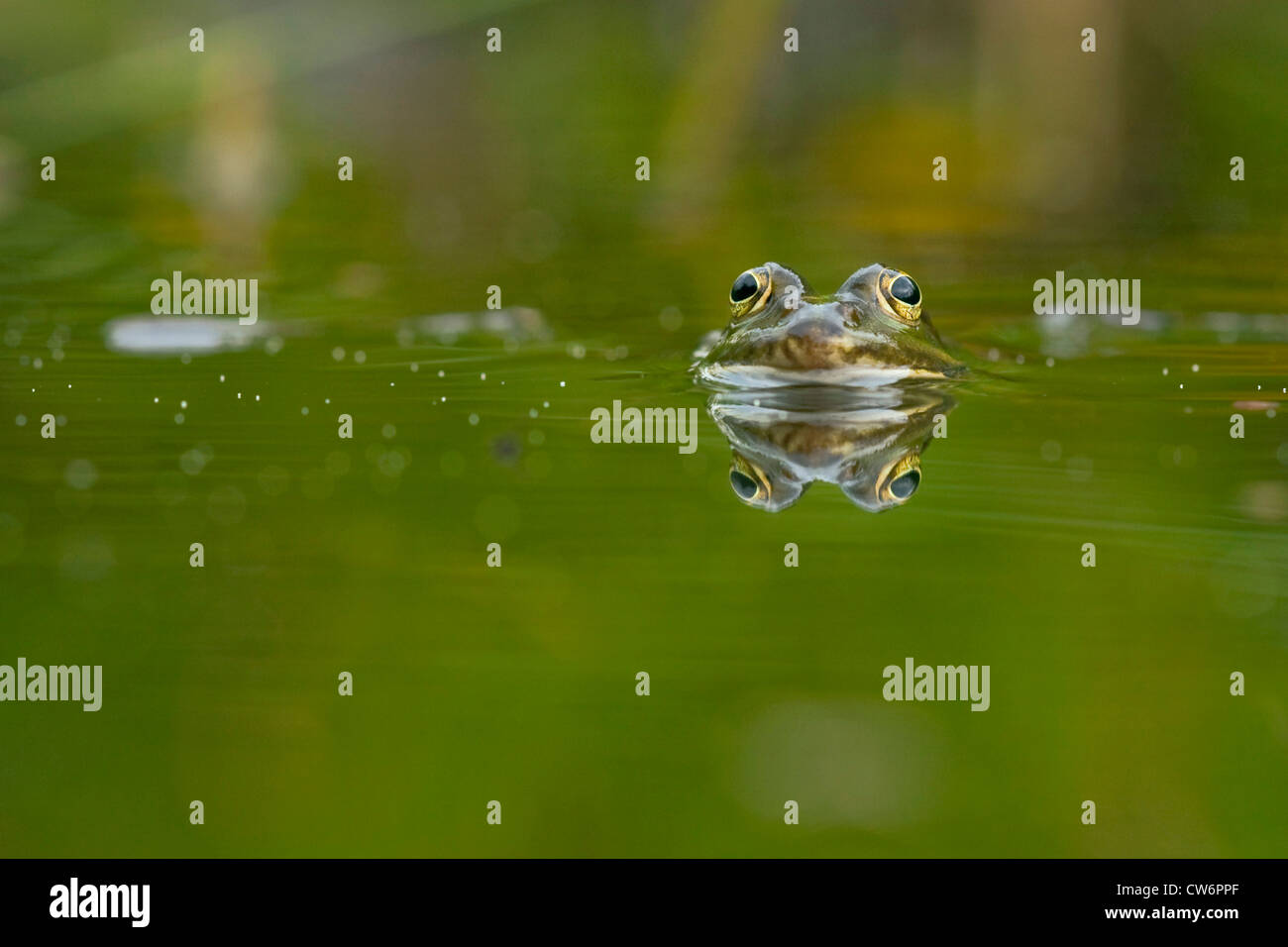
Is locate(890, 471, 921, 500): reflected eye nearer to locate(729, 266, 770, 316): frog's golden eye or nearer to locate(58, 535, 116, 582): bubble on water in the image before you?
locate(729, 266, 770, 316): frog's golden eye

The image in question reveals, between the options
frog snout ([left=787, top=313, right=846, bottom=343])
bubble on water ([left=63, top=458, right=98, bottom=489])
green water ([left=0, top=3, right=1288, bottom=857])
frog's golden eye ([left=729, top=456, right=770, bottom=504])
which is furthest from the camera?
frog snout ([left=787, top=313, right=846, bottom=343])

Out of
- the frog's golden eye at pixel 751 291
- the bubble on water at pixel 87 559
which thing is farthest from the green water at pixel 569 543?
the frog's golden eye at pixel 751 291

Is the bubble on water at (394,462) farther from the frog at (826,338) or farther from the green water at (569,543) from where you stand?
the frog at (826,338)

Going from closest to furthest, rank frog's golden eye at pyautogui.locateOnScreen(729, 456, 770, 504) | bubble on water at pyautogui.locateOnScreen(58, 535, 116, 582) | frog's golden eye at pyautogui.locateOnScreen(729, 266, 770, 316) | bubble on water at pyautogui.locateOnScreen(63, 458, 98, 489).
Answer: bubble on water at pyautogui.locateOnScreen(58, 535, 116, 582) < frog's golden eye at pyautogui.locateOnScreen(729, 456, 770, 504) < bubble on water at pyautogui.locateOnScreen(63, 458, 98, 489) < frog's golden eye at pyautogui.locateOnScreen(729, 266, 770, 316)

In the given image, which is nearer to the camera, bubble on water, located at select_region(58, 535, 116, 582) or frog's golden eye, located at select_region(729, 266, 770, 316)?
bubble on water, located at select_region(58, 535, 116, 582)

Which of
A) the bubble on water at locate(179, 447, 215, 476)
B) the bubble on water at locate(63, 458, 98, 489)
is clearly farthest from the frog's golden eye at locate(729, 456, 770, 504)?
the bubble on water at locate(63, 458, 98, 489)

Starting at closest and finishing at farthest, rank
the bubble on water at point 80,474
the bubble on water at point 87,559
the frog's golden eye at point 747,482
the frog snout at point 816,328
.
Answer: the bubble on water at point 87,559 → the frog's golden eye at point 747,482 → the bubble on water at point 80,474 → the frog snout at point 816,328
